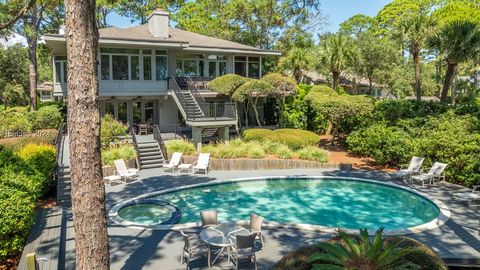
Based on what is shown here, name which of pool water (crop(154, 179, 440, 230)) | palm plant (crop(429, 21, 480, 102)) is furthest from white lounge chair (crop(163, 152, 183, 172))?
palm plant (crop(429, 21, 480, 102))

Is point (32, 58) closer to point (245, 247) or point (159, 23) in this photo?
point (159, 23)

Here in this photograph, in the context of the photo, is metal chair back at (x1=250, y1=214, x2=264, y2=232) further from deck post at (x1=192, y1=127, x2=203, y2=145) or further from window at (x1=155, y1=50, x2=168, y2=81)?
window at (x1=155, y1=50, x2=168, y2=81)

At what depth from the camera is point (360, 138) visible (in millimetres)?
20438

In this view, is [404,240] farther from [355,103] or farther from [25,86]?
[25,86]

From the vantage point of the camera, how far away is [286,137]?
20.8 m

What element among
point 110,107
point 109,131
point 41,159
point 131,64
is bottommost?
point 41,159

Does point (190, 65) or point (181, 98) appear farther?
point (190, 65)

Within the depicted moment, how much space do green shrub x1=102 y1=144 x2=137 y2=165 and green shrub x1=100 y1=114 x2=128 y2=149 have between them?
655mm

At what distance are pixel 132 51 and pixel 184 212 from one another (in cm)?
1469

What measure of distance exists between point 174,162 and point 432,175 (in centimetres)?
1189

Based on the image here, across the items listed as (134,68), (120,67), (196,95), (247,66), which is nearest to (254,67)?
(247,66)

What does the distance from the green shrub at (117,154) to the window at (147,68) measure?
6.93 meters

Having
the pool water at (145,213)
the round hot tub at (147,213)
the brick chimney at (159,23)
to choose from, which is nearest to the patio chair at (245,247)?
the round hot tub at (147,213)

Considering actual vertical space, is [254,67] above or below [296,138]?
above
